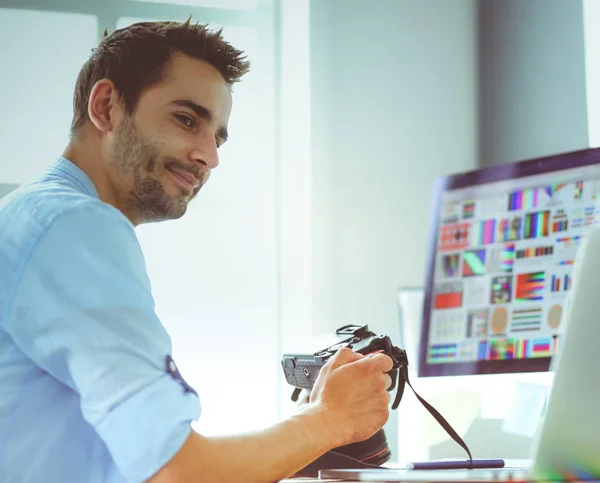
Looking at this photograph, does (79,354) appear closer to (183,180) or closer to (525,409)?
(183,180)

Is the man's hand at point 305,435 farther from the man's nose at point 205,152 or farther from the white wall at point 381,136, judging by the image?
the white wall at point 381,136

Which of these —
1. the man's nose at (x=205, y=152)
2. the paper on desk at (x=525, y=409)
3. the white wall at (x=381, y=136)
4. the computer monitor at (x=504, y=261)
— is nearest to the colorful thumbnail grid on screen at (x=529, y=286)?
the computer monitor at (x=504, y=261)

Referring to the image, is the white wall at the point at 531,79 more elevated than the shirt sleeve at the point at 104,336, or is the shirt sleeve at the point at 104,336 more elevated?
the white wall at the point at 531,79

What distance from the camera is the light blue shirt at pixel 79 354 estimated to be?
736 millimetres

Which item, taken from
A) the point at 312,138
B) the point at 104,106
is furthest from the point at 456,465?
the point at 312,138

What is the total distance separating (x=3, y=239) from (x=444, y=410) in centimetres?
89

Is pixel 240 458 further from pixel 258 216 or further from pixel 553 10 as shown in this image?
pixel 553 10

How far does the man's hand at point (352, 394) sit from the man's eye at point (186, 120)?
42cm

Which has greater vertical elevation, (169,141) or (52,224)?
(169,141)

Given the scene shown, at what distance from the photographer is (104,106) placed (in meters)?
1.10

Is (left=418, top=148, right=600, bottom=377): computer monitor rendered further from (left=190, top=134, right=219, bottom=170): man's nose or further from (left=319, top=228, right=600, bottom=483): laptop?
(left=319, top=228, right=600, bottom=483): laptop

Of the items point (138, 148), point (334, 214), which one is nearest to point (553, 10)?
point (334, 214)

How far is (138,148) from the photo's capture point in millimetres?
1082

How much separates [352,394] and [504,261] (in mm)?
563
